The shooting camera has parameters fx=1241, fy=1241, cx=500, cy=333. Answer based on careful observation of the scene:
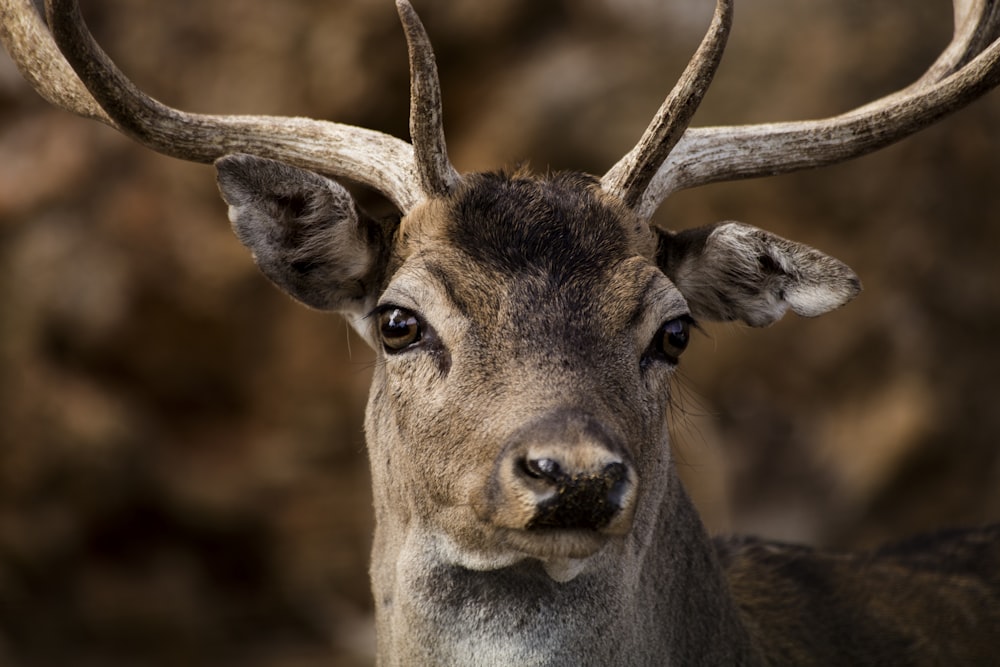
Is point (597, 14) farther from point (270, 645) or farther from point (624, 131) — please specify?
point (270, 645)

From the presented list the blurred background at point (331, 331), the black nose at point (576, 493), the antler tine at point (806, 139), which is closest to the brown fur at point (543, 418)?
the black nose at point (576, 493)

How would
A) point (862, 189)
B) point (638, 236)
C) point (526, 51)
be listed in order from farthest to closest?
point (526, 51), point (862, 189), point (638, 236)

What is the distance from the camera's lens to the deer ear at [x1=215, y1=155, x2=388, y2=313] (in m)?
4.40

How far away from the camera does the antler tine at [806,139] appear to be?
4.88 m

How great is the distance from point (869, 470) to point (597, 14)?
4691 mm

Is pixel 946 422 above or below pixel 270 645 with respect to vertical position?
above

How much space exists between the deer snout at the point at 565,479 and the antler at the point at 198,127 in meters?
1.26

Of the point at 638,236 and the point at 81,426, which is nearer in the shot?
the point at 638,236

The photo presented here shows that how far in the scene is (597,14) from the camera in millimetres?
11148

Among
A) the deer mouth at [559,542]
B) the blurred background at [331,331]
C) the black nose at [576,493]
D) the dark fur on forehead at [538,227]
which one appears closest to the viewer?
the black nose at [576,493]

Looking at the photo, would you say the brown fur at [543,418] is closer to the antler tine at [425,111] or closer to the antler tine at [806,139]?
the antler tine at [425,111]

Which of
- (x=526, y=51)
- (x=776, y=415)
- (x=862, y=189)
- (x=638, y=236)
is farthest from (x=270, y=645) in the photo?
(x=638, y=236)

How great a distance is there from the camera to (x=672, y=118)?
4.46 meters

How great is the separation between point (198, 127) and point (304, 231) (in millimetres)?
701
